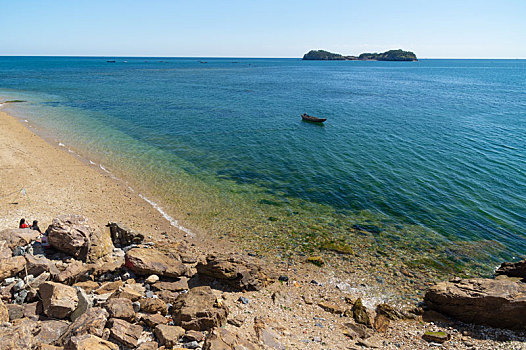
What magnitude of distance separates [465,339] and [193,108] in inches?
2602

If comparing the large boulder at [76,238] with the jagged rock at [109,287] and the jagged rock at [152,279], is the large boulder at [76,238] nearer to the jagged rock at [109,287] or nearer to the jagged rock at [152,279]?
the jagged rock at [109,287]

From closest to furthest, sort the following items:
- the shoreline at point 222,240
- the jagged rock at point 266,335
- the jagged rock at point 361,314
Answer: the jagged rock at point 266,335 → the jagged rock at point 361,314 → the shoreline at point 222,240

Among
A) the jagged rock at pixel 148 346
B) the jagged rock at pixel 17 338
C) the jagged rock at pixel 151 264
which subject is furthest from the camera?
the jagged rock at pixel 151 264

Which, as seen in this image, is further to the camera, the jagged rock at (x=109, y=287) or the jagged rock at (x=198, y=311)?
the jagged rock at (x=109, y=287)

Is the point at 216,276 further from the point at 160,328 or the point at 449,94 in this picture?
the point at 449,94

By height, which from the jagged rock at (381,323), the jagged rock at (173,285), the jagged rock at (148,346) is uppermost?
the jagged rock at (148,346)

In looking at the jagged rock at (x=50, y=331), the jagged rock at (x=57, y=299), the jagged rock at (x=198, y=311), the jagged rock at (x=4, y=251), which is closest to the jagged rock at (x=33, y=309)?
the jagged rock at (x=57, y=299)

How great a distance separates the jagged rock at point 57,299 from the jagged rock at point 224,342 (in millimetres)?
6239

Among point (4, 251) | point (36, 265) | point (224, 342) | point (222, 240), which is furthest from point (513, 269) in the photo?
point (4, 251)

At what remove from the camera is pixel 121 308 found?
44.8ft

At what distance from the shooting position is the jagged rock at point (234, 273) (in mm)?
18062

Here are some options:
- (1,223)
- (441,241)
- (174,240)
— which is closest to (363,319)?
(441,241)

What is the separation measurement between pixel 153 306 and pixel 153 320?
0.99 m

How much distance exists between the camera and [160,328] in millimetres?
13070
